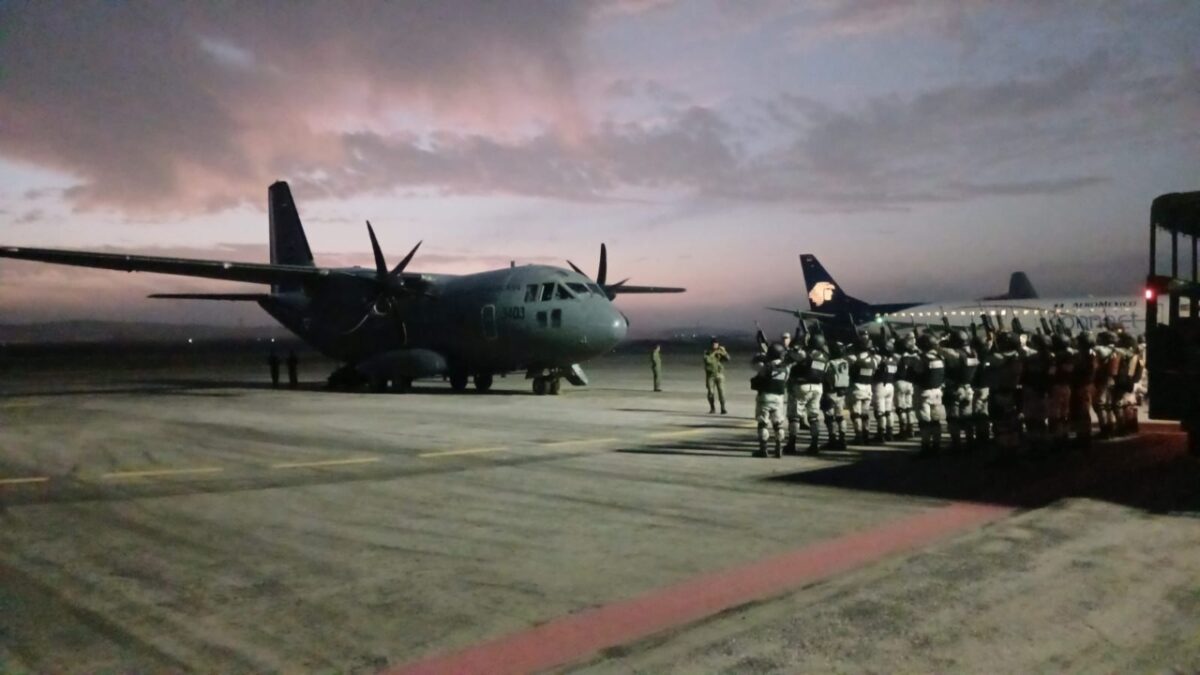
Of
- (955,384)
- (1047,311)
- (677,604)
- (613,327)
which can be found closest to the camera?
(677,604)

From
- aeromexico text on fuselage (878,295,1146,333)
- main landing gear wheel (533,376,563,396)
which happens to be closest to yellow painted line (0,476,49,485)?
main landing gear wheel (533,376,563,396)

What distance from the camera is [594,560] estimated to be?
7043mm

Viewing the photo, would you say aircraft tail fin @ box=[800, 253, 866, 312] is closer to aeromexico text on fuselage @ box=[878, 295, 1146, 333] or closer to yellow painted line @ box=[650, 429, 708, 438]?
aeromexico text on fuselage @ box=[878, 295, 1146, 333]

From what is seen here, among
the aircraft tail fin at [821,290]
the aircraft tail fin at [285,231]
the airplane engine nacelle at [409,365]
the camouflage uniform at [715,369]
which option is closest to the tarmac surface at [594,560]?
the camouflage uniform at [715,369]

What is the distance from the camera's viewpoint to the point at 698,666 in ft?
15.5

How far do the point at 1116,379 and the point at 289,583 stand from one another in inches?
531

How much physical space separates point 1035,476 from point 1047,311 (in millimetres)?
27310

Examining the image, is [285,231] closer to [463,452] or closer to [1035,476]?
[463,452]

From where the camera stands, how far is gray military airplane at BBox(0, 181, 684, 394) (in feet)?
75.1

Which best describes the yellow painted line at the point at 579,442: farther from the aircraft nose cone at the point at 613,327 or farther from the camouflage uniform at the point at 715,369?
the aircraft nose cone at the point at 613,327

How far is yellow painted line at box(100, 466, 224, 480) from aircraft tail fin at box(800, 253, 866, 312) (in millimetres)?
41057

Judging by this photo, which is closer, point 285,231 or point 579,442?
point 579,442

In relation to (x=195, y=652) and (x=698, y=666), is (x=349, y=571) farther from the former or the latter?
(x=698, y=666)

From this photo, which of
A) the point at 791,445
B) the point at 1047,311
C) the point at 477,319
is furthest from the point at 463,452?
the point at 1047,311
